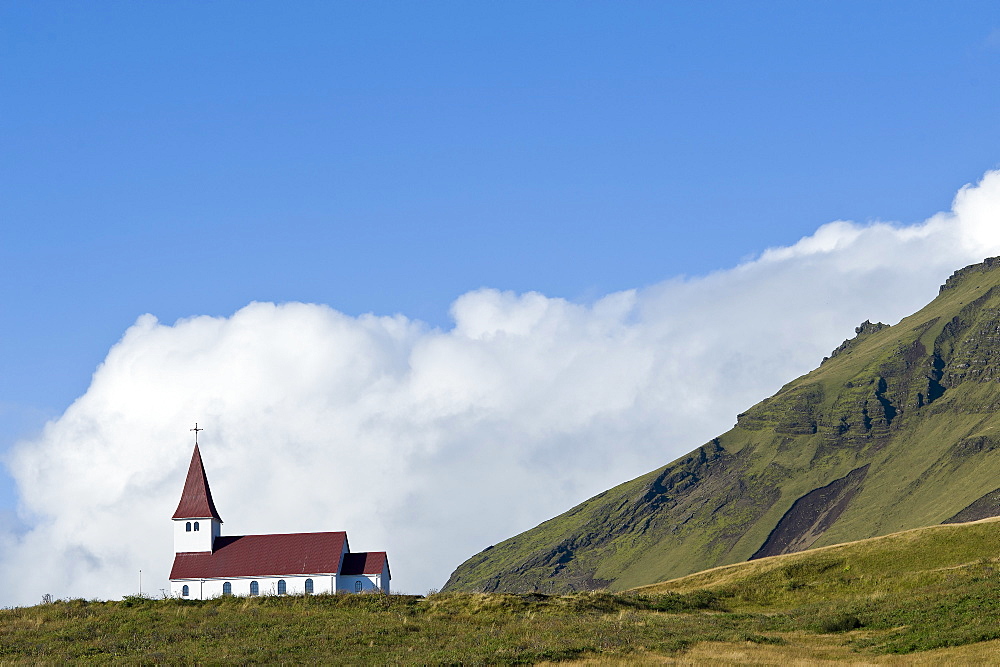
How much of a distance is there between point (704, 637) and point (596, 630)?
4879mm

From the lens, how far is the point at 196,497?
12181 centimetres

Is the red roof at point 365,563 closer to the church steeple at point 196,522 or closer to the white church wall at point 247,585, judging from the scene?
the white church wall at point 247,585

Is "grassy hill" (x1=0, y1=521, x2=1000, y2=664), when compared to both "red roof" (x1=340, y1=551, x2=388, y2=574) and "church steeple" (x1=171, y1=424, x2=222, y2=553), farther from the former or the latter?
"church steeple" (x1=171, y1=424, x2=222, y2=553)

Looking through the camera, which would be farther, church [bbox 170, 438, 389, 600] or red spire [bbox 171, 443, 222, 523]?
red spire [bbox 171, 443, 222, 523]

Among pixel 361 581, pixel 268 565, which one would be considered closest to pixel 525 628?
pixel 361 581

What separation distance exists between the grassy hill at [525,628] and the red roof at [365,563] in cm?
4358

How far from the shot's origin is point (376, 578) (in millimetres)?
113188

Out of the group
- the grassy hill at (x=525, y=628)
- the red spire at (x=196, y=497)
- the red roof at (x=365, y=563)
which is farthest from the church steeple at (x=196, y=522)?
the grassy hill at (x=525, y=628)

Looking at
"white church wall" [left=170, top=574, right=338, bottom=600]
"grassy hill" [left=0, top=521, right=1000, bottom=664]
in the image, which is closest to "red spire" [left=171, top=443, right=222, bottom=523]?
"white church wall" [left=170, top=574, right=338, bottom=600]

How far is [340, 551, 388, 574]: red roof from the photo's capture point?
113375 mm

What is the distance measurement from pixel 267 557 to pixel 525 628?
63099 mm

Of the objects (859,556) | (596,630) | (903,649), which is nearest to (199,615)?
(596,630)

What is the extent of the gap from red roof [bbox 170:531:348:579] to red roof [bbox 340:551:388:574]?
1570mm

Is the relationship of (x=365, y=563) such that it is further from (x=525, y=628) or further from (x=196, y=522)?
(x=525, y=628)
